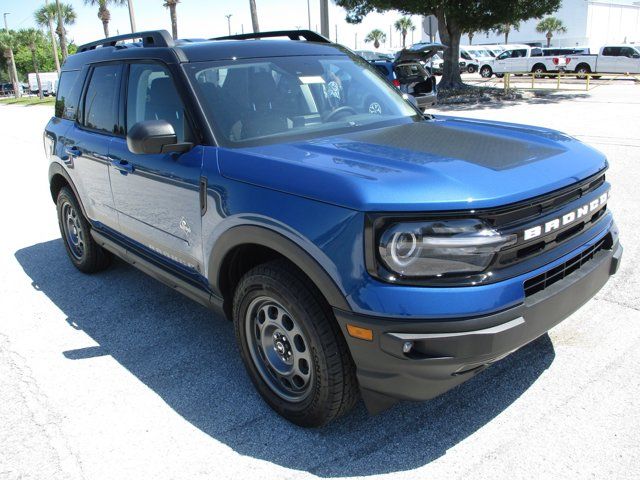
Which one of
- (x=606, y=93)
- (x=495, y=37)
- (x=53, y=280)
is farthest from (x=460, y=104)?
(x=495, y=37)

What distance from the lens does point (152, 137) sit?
115 inches

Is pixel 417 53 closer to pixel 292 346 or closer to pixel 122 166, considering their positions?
pixel 122 166

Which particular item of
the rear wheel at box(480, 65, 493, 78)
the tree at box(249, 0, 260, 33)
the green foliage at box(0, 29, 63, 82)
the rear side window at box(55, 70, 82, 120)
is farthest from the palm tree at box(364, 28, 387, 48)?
the rear side window at box(55, 70, 82, 120)

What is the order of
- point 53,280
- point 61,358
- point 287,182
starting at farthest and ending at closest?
1. point 53,280
2. point 61,358
3. point 287,182

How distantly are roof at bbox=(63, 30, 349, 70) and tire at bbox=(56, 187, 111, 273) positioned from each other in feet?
4.30

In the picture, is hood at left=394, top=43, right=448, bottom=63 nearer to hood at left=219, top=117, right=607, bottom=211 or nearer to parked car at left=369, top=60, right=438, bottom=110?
parked car at left=369, top=60, right=438, bottom=110

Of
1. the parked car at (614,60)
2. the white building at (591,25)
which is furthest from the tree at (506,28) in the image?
the parked car at (614,60)

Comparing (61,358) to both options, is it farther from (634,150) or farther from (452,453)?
(634,150)

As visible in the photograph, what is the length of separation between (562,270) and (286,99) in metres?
1.81

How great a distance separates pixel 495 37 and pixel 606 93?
237 feet

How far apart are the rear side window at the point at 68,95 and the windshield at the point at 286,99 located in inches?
75.5

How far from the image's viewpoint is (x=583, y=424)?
2.74 m

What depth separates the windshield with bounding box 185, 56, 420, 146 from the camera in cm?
313

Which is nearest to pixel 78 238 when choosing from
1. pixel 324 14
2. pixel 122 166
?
A: pixel 122 166
